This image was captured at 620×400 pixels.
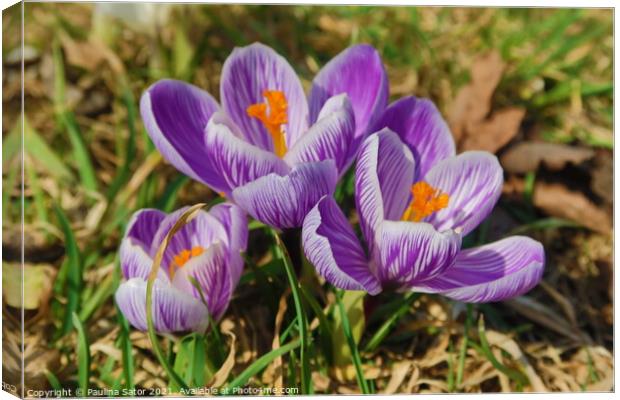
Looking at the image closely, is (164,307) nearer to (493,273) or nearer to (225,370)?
(225,370)

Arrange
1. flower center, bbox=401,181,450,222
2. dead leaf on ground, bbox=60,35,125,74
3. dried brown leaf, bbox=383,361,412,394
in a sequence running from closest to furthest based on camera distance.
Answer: flower center, bbox=401,181,450,222 → dried brown leaf, bbox=383,361,412,394 → dead leaf on ground, bbox=60,35,125,74

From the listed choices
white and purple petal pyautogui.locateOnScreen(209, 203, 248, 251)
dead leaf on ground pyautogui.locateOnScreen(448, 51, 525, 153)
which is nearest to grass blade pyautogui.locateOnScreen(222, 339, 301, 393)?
white and purple petal pyautogui.locateOnScreen(209, 203, 248, 251)

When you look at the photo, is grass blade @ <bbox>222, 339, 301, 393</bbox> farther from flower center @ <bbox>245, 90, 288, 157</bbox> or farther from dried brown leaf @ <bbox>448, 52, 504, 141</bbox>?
dried brown leaf @ <bbox>448, 52, 504, 141</bbox>

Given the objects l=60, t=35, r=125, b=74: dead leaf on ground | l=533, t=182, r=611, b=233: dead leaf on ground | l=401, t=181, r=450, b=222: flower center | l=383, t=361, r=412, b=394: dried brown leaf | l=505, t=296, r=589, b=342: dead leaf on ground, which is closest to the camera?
l=401, t=181, r=450, b=222: flower center

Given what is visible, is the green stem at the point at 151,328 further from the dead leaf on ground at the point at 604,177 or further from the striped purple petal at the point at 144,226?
the dead leaf on ground at the point at 604,177

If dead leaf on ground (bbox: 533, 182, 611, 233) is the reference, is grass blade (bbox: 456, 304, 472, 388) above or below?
below

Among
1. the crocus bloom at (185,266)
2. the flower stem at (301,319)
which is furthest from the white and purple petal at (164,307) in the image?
the flower stem at (301,319)
